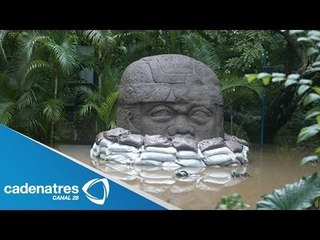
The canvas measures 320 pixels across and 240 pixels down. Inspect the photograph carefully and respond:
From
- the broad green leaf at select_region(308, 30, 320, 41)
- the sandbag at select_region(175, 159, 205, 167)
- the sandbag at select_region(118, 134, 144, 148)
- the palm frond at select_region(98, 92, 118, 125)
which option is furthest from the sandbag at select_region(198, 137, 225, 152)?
the broad green leaf at select_region(308, 30, 320, 41)

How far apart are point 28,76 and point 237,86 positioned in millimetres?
4148

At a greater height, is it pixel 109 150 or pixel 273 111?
pixel 273 111

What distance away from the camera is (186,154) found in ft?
25.8

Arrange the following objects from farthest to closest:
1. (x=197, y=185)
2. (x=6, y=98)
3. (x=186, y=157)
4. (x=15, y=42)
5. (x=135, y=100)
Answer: (x=15, y=42), (x=6, y=98), (x=135, y=100), (x=186, y=157), (x=197, y=185)

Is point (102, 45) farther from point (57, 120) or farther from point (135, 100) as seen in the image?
point (135, 100)

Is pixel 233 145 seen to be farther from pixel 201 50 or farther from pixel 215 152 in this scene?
pixel 201 50

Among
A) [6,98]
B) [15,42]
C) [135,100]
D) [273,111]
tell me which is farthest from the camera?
[273,111]

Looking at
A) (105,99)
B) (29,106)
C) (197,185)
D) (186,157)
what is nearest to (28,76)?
(29,106)

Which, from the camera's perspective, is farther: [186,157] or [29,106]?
[29,106]

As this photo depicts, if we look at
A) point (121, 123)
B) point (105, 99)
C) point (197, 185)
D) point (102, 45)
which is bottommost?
point (197, 185)

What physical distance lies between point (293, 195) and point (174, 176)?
410 cm

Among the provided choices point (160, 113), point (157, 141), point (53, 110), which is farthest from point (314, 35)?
point (53, 110)

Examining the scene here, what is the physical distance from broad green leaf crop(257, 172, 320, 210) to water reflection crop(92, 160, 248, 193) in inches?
123

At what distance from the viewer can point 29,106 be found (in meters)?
10.2
